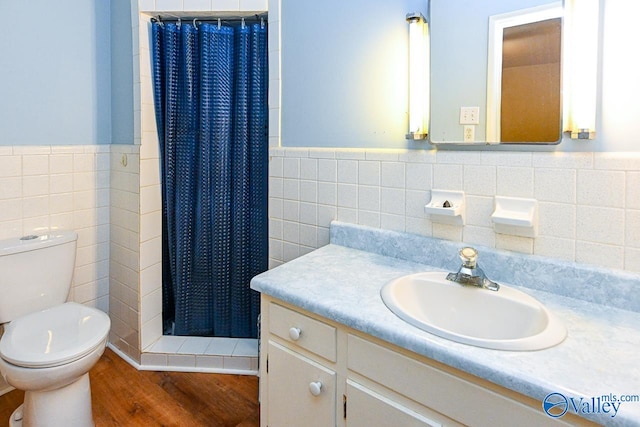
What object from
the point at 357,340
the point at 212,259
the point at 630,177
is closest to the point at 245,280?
the point at 212,259

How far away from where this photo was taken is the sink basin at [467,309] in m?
0.94

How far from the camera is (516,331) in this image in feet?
3.33

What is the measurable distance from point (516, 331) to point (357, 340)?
1.48 feet

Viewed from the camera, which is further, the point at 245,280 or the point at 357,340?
the point at 245,280

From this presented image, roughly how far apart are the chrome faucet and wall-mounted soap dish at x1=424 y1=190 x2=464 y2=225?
175 mm

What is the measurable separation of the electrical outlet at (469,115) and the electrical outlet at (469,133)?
0.01 meters

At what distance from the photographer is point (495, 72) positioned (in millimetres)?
1178

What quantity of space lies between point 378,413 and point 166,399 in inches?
50.0

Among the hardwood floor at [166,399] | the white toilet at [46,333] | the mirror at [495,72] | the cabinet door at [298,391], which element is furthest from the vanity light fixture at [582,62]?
the white toilet at [46,333]

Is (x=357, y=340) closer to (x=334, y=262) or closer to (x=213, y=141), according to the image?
(x=334, y=262)

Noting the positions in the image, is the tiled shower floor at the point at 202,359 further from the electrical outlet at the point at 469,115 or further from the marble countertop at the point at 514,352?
the electrical outlet at the point at 469,115

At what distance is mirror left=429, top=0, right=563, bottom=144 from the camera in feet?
3.56

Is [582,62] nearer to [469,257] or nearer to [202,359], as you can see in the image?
[469,257]

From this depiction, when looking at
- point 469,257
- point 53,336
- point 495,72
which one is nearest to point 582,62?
point 495,72
